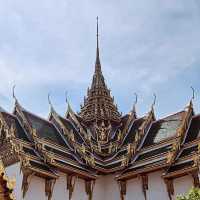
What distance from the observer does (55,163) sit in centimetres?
1335

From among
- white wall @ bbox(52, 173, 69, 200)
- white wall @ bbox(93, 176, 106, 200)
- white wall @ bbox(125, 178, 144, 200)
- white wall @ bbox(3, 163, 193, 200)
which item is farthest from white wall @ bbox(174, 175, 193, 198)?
white wall @ bbox(52, 173, 69, 200)

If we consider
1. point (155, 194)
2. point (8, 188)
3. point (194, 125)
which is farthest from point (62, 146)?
point (8, 188)

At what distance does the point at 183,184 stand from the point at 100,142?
17.8 feet

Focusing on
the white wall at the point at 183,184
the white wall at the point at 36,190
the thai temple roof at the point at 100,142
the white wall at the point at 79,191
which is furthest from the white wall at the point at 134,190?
the white wall at the point at 36,190

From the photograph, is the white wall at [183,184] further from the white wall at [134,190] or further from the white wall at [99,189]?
the white wall at [99,189]

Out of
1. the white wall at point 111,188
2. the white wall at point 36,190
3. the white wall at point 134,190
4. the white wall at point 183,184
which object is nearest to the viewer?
the white wall at point 36,190

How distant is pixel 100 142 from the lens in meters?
17.5

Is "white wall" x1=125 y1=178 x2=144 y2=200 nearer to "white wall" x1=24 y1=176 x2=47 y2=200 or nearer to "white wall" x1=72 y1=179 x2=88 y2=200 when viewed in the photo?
"white wall" x1=72 y1=179 x2=88 y2=200

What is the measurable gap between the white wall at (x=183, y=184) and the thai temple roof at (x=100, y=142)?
1.26 ft

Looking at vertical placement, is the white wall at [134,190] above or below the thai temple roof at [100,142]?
below

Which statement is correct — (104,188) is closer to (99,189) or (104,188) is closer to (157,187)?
(99,189)

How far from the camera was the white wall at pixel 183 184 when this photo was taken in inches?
502

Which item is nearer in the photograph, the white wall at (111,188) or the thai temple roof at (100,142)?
the thai temple roof at (100,142)

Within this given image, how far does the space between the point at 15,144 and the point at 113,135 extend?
20.8 ft
